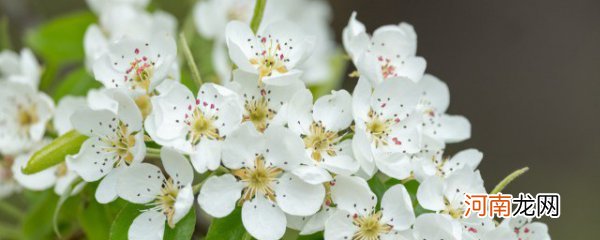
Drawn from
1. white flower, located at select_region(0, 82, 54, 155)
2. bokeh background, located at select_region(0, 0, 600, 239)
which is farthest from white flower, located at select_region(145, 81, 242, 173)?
bokeh background, located at select_region(0, 0, 600, 239)

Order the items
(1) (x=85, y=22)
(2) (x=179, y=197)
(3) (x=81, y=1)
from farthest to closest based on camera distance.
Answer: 1. (3) (x=81, y=1)
2. (1) (x=85, y=22)
3. (2) (x=179, y=197)

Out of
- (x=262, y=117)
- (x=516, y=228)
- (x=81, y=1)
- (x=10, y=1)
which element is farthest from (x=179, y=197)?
(x=81, y=1)

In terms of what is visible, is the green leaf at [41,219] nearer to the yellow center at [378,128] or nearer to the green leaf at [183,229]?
the green leaf at [183,229]

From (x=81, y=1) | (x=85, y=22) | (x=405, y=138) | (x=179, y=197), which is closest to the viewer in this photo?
(x=179, y=197)

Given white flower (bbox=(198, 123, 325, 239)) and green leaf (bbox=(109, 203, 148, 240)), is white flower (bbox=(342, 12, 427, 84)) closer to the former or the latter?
white flower (bbox=(198, 123, 325, 239))

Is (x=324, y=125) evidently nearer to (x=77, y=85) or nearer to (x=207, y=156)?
(x=207, y=156)

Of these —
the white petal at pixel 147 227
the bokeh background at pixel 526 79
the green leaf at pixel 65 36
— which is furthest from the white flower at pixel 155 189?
the bokeh background at pixel 526 79

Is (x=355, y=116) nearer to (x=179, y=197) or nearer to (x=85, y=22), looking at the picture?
(x=179, y=197)
